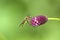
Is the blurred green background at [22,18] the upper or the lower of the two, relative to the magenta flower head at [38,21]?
upper

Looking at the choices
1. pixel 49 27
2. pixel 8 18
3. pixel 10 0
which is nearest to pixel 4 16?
pixel 8 18

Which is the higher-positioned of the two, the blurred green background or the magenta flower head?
the blurred green background

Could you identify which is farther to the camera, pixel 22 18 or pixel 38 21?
pixel 22 18

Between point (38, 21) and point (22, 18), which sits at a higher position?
point (22, 18)

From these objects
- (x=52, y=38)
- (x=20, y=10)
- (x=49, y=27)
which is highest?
(x=20, y=10)

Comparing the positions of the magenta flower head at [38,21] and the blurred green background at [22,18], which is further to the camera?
the blurred green background at [22,18]

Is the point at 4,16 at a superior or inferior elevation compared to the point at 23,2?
inferior

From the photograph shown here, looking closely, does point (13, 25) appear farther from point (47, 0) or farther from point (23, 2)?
point (47, 0)

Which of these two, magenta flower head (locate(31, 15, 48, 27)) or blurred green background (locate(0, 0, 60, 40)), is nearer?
magenta flower head (locate(31, 15, 48, 27))
